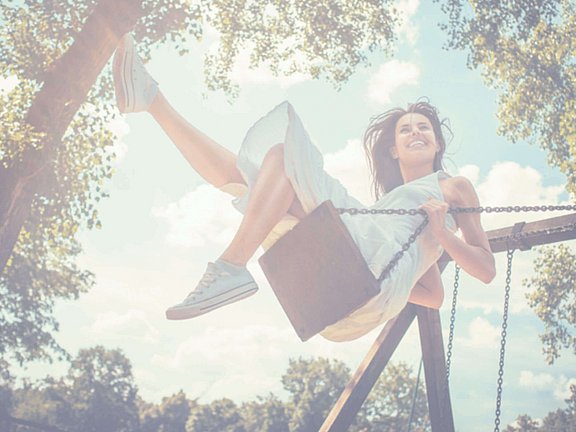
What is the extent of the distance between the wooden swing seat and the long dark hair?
1095mm

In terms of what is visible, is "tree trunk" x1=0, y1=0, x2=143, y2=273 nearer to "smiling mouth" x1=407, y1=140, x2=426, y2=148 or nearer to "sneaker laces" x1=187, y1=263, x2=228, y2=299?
"smiling mouth" x1=407, y1=140, x2=426, y2=148

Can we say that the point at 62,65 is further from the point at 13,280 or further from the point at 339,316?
the point at 13,280

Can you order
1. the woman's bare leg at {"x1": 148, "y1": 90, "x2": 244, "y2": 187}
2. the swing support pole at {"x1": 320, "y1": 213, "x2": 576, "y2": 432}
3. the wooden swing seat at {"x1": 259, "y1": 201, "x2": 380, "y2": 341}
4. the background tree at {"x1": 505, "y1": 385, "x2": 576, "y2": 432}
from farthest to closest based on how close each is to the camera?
the background tree at {"x1": 505, "y1": 385, "x2": 576, "y2": 432}
the swing support pole at {"x1": 320, "y1": 213, "x2": 576, "y2": 432}
the woman's bare leg at {"x1": 148, "y1": 90, "x2": 244, "y2": 187}
the wooden swing seat at {"x1": 259, "y1": 201, "x2": 380, "y2": 341}

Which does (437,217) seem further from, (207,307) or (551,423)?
(551,423)

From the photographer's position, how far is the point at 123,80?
2803 millimetres

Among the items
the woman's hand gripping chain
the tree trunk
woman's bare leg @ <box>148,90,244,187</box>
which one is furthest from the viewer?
the tree trunk

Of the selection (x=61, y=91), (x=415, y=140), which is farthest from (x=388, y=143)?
(x=61, y=91)


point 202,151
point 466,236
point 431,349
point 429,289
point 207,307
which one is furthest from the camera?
point 431,349

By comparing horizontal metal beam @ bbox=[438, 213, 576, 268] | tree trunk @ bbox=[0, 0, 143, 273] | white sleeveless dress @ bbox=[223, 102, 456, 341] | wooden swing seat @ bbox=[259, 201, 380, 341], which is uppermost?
tree trunk @ bbox=[0, 0, 143, 273]

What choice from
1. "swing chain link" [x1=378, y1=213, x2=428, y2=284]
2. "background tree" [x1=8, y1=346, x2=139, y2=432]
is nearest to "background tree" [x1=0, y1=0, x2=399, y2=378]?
"swing chain link" [x1=378, y1=213, x2=428, y2=284]

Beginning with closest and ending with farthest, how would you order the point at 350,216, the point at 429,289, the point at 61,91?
the point at 350,216 < the point at 429,289 < the point at 61,91

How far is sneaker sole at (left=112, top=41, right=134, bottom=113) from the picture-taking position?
2785mm

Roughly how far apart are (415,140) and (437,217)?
75cm

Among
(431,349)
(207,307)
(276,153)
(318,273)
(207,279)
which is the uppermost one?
(431,349)
